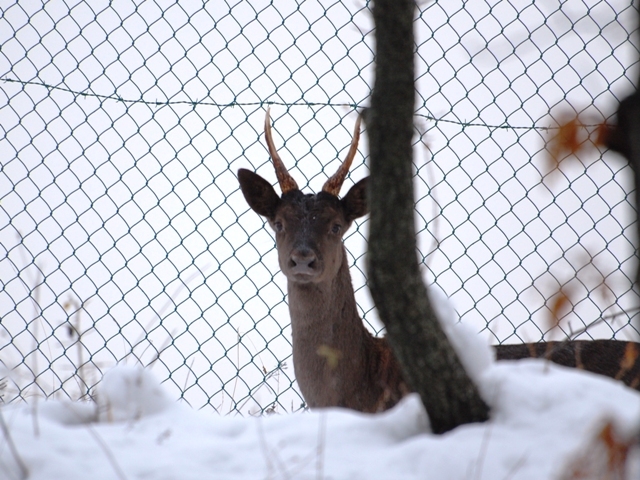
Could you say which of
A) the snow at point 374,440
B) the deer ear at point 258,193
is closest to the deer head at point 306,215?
the deer ear at point 258,193

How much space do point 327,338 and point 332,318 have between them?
12 cm

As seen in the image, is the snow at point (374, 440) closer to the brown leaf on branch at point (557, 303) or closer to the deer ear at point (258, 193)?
the brown leaf on branch at point (557, 303)

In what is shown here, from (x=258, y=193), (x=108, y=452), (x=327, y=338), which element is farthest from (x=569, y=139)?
(x=258, y=193)

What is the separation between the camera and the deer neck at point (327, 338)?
3859 mm

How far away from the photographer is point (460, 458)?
165 centimetres

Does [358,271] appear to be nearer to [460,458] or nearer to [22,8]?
[22,8]

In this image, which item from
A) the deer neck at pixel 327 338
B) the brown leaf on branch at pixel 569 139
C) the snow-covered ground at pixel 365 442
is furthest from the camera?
the deer neck at pixel 327 338

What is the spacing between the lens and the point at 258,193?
4414 mm

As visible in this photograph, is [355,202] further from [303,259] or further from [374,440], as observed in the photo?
[374,440]

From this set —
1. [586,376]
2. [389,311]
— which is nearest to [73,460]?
[389,311]

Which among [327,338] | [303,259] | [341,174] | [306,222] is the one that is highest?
[341,174]

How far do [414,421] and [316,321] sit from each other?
7.04ft

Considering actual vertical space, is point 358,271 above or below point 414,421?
above

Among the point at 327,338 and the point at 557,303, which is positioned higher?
the point at 557,303
